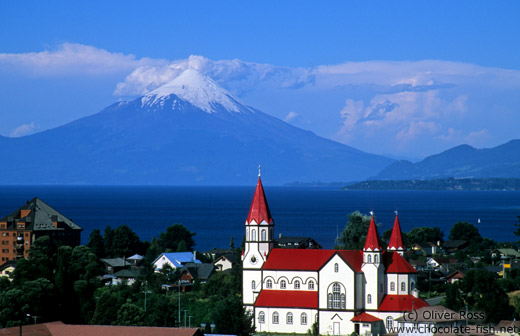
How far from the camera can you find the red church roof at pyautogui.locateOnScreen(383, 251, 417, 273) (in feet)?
194

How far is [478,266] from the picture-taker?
82.2m

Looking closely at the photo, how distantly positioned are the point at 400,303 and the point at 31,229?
47910mm

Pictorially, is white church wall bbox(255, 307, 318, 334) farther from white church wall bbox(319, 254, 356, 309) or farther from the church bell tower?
the church bell tower

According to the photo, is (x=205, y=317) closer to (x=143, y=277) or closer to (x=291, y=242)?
(x=143, y=277)

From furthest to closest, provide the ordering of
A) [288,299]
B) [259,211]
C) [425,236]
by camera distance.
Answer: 1. [425,236]
2. [259,211]
3. [288,299]

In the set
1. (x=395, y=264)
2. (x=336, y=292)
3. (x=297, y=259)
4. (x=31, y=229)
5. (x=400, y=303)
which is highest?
(x=31, y=229)

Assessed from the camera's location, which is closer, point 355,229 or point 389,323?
point 389,323

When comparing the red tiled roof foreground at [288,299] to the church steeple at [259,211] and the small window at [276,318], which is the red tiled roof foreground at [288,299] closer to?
the small window at [276,318]

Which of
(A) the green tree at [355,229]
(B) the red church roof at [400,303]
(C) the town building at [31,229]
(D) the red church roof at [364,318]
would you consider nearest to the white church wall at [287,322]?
(D) the red church roof at [364,318]

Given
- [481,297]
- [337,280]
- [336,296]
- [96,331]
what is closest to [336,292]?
[336,296]

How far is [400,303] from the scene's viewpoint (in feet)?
190

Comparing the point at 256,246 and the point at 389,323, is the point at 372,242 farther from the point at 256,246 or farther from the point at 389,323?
the point at 256,246

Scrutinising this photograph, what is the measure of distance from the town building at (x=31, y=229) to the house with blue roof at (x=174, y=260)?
10.8 meters

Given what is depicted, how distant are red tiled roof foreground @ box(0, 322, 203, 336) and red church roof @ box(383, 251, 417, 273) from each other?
17.5m
